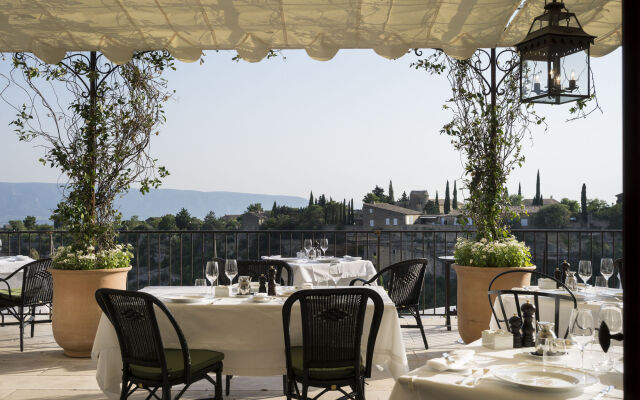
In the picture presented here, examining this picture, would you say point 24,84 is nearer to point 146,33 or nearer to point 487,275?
point 146,33

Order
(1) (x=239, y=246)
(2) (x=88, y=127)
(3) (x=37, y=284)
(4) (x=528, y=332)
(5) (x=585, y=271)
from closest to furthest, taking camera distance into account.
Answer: (4) (x=528, y=332) → (5) (x=585, y=271) → (2) (x=88, y=127) → (3) (x=37, y=284) → (1) (x=239, y=246)

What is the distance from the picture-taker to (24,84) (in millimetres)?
6074

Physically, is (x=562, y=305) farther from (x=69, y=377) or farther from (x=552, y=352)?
(x=69, y=377)

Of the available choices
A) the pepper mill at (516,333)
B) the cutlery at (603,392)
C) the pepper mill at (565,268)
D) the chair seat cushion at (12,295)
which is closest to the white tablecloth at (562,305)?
the pepper mill at (565,268)

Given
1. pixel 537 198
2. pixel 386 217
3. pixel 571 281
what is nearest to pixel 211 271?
pixel 571 281

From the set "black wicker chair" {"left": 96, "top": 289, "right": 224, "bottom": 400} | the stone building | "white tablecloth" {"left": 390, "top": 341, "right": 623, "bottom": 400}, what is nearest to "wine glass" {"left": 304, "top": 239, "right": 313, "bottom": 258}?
"black wicker chair" {"left": 96, "top": 289, "right": 224, "bottom": 400}

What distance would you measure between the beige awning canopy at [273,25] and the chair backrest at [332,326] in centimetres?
258

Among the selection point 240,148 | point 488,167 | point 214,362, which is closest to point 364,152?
point 240,148

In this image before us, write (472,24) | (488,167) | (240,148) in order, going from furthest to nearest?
(240,148) → (488,167) → (472,24)

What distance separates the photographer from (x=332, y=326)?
3.37 metres

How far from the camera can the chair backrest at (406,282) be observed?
18.7 feet

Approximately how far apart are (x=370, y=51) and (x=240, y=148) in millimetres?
33727

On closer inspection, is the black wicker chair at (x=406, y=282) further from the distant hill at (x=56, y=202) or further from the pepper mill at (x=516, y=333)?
the pepper mill at (x=516, y=333)

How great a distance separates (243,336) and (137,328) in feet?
2.25
